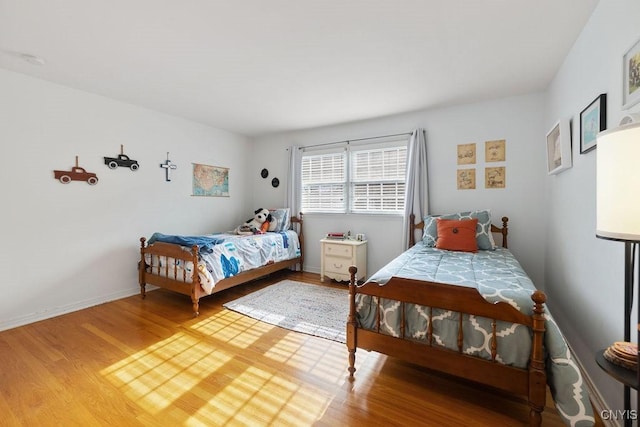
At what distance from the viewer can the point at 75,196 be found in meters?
3.02

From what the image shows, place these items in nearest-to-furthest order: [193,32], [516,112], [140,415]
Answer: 1. [140,415]
2. [193,32]
3. [516,112]

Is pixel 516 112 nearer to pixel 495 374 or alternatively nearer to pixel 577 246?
pixel 577 246

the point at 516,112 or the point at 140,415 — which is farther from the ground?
the point at 516,112

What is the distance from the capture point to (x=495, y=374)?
4.75 ft

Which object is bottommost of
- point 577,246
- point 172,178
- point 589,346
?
point 589,346

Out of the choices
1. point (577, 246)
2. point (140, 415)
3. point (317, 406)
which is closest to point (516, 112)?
point (577, 246)

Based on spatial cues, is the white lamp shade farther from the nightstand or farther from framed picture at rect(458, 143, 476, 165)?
the nightstand

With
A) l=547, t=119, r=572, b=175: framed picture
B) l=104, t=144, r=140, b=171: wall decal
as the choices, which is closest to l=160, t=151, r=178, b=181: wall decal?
l=104, t=144, r=140, b=171: wall decal

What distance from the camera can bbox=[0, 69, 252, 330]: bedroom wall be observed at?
2619 mm

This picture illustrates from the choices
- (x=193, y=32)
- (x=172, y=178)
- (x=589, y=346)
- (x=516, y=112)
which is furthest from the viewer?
(x=172, y=178)

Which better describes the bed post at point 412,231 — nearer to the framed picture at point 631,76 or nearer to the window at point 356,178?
the window at point 356,178

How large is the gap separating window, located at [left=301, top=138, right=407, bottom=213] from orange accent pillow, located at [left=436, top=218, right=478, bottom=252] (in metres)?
0.96

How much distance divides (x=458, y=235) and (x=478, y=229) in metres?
0.28

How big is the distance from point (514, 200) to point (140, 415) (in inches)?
155
